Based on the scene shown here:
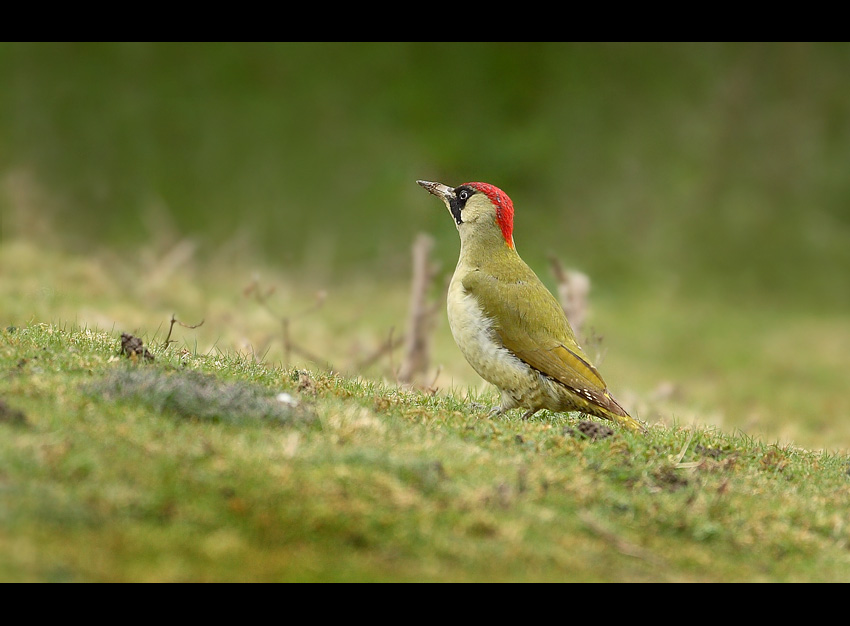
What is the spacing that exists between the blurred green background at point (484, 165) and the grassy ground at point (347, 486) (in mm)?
15740

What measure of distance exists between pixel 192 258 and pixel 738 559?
1902cm

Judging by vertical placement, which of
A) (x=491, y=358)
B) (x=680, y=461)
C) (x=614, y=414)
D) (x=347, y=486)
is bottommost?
(x=347, y=486)

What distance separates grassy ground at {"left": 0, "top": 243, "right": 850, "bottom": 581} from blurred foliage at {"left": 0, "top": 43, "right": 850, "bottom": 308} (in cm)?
2001

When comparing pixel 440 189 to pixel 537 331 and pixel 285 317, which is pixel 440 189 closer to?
pixel 537 331

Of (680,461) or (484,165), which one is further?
(484,165)

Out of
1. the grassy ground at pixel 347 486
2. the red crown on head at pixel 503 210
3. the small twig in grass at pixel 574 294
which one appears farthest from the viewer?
the small twig in grass at pixel 574 294

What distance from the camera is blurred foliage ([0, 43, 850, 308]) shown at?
99.2 feet

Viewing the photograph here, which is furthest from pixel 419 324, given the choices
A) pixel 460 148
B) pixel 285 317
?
pixel 460 148

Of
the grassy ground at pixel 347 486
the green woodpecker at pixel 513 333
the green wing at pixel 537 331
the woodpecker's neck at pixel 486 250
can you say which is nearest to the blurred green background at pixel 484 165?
the woodpecker's neck at pixel 486 250

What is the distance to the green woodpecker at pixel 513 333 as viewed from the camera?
8.86 metres

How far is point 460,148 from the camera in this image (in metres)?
33.5

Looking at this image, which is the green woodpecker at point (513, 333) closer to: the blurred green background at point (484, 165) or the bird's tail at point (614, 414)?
the bird's tail at point (614, 414)

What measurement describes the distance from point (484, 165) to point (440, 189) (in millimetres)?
22704

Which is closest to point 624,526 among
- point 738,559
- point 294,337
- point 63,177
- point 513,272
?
point 738,559
